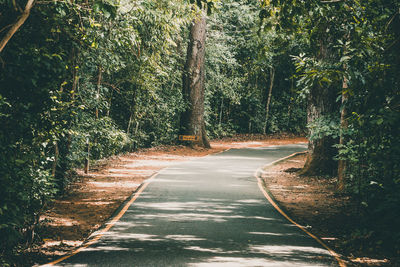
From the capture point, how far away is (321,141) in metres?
16.4

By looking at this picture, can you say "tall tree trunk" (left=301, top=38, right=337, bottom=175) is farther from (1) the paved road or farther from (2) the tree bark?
(2) the tree bark

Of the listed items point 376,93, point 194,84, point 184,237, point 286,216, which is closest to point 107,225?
point 184,237

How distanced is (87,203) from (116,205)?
2.96 feet

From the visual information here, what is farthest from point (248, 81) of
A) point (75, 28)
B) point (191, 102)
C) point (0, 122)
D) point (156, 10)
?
point (0, 122)

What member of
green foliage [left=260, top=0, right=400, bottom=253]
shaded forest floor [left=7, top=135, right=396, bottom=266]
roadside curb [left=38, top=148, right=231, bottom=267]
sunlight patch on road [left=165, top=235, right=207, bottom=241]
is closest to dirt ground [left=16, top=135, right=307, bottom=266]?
shaded forest floor [left=7, top=135, right=396, bottom=266]

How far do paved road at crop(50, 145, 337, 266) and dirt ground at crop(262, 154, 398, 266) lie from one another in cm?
54

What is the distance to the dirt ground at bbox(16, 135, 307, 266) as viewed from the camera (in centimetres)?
767

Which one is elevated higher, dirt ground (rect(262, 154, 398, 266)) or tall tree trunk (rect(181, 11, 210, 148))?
tall tree trunk (rect(181, 11, 210, 148))

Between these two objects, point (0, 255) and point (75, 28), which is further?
point (75, 28)

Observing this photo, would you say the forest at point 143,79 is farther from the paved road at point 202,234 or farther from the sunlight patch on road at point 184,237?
the sunlight patch on road at point 184,237

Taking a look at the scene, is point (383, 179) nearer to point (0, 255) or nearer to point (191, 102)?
point (0, 255)

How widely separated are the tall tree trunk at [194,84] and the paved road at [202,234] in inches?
534

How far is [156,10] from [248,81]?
28.1m

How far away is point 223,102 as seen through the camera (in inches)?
1580
